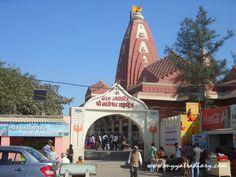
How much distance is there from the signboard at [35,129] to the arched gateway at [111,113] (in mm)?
778

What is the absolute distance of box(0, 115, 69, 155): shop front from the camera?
2264 centimetres

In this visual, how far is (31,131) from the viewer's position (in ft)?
75.4

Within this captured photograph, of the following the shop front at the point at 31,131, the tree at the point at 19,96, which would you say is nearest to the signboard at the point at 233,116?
the shop front at the point at 31,131

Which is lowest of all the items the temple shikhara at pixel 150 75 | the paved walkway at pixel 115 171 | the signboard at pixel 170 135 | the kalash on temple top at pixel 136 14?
the paved walkway at pixel 115 171

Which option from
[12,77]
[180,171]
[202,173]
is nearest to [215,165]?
[202,173]

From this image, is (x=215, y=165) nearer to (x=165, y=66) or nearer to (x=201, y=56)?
(x=201, y=56)

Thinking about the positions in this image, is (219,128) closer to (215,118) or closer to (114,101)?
(215,118)

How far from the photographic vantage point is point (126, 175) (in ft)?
62.8

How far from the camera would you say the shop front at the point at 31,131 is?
22641 millimetres

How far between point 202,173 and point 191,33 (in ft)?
39.0

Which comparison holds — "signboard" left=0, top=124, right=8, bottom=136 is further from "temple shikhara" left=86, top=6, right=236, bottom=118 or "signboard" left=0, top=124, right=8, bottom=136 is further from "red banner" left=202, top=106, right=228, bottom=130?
"red banner" left=202, top=106, right=228, bottom=130

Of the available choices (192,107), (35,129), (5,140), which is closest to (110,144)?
(35,129)

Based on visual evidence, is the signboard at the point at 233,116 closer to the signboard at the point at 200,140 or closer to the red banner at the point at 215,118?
the red banner at the point at 215,118

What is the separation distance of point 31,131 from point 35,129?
259mm
